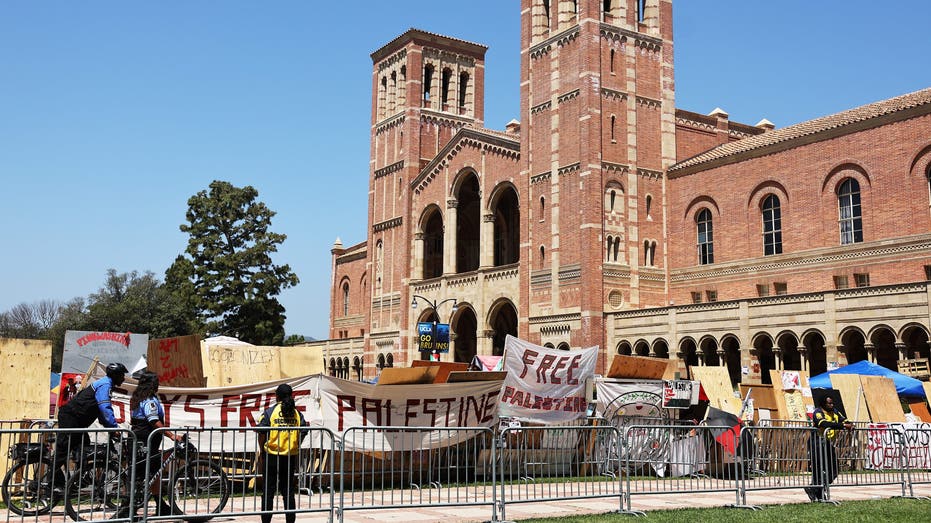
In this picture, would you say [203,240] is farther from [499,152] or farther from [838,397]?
[838,397]

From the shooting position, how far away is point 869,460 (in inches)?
688

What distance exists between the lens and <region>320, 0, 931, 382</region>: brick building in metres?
31.0

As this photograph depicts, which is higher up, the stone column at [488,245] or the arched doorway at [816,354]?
the stone column at [488,245]

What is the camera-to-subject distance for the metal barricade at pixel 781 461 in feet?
45.1

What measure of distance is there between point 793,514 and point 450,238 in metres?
36.7

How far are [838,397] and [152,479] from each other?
16.0 m

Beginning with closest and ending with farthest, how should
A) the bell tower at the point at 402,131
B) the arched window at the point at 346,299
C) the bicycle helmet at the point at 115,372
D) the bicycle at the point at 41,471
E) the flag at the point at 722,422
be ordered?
1. the bicycle at the point at 41,471
2. the bicycle helmet at the point at 115,372
3. the flag at the point at 722,422
4. the bell tower at the point at 402,131
5. the arched window at the point at 346,299

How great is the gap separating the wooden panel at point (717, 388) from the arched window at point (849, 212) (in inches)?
580

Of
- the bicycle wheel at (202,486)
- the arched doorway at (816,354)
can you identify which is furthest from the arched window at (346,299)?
the bicycle wheel at (202,486)

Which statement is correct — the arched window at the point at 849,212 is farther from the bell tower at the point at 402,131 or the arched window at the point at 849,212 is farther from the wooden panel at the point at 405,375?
the bell tower at the point at 402,131

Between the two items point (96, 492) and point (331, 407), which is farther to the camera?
point (331, 407)

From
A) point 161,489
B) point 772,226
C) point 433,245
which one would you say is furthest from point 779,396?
point 433,245

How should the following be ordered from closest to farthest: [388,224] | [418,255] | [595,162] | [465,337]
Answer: [595,162], [465,337], [418,255], [388,224]

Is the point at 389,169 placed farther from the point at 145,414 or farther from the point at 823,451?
the point at 145,414
